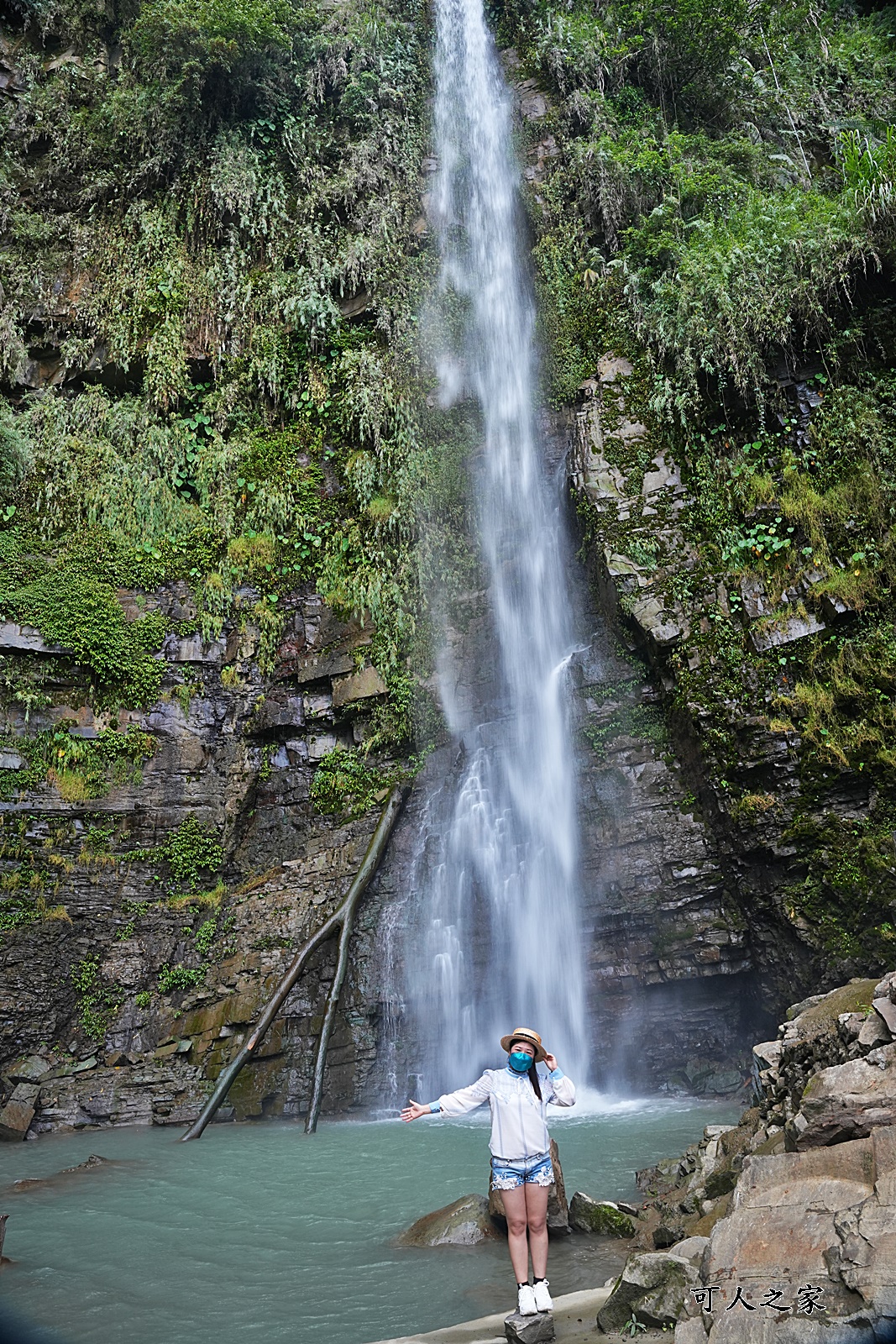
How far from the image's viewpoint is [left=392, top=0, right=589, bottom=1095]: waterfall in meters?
9.32

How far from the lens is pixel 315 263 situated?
14.8 metres

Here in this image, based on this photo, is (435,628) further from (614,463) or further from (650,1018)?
(650,1018)

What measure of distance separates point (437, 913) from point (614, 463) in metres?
6.26

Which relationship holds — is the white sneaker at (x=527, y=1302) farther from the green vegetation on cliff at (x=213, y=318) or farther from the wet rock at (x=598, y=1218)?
the green vegetation on cliff at (x=213, y=318)

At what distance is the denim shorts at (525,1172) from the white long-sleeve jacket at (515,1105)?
1.0 inches

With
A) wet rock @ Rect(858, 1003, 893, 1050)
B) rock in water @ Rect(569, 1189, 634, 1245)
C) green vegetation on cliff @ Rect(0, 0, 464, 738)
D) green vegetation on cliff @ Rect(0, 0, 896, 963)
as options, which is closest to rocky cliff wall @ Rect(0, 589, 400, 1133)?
green vegetation on cliff @ Rect(0, 0, 896, 963)

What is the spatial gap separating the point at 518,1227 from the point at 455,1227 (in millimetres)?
1409

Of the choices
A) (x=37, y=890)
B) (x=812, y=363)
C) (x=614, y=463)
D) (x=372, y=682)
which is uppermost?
(x=812, y=363)

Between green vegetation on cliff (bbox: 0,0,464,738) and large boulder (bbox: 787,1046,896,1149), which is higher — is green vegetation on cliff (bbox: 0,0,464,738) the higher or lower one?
the higher one

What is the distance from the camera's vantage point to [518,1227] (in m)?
3.73

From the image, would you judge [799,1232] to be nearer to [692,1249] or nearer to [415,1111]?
[692,1249]

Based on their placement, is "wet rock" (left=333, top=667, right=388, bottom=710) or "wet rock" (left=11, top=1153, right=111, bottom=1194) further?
"wet rock" (left=333, top=667, right=388, bottom=710)

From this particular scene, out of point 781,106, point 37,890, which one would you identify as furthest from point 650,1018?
point 781,106

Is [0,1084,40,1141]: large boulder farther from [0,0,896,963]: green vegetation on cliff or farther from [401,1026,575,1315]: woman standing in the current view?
[401,1026,575,1315]: woman standing
